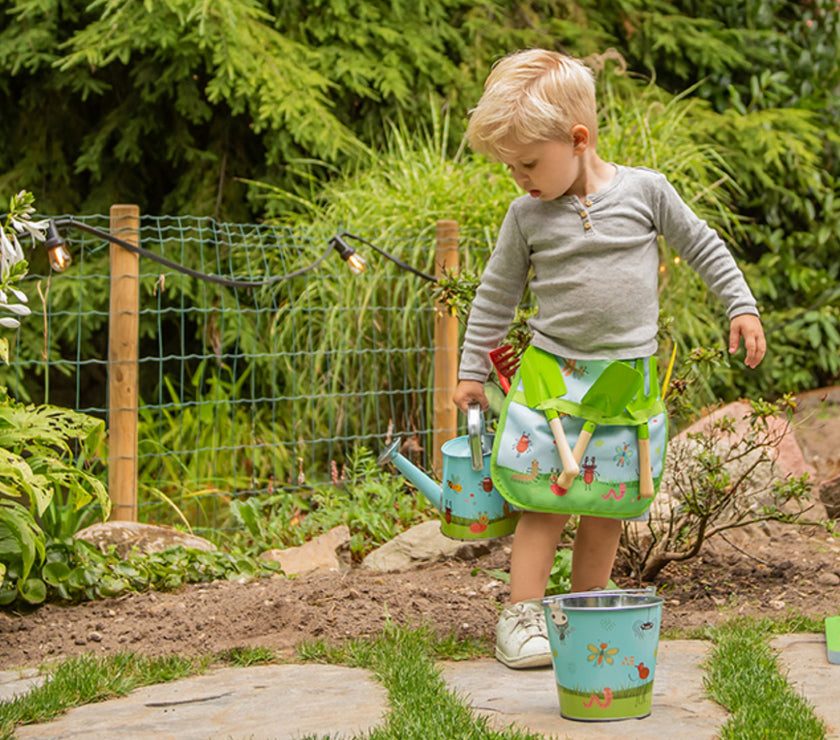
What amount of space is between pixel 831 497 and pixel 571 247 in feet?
7.46

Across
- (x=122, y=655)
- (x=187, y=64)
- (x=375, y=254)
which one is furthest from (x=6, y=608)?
(x=187, y=64)

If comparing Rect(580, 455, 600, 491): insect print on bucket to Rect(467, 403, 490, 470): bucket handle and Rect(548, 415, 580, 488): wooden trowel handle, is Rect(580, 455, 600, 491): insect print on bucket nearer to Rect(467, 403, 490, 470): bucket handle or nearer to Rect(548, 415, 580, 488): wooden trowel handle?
Rect(548, 415, 580, 488): wooden trowel handle

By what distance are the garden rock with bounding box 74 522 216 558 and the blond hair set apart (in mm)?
1897

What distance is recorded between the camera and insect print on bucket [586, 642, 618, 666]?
78.8 inches

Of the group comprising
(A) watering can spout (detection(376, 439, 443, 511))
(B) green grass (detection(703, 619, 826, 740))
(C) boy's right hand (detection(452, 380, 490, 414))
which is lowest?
(B) green grass (detection(703, 619, 826, 740))

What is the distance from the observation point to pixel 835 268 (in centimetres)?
692

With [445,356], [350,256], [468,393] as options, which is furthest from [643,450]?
[445,356]

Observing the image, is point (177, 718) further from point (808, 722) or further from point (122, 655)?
point (808, 722)

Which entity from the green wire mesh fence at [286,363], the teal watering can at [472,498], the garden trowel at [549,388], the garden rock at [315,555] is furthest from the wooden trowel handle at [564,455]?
the green wire mesh fence at [286,363]

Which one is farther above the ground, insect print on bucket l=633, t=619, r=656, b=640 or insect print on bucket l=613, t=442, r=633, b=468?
insect print on bucket l=613, t=442, r=633, b=468

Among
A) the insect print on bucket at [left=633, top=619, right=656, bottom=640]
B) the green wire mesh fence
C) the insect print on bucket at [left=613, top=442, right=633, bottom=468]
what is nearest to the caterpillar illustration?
the insect print on bucket at [left=633, top=619, right=656, bottom=640]

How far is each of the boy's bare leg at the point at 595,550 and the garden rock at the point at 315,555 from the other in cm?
122

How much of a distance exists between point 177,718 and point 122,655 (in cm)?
47

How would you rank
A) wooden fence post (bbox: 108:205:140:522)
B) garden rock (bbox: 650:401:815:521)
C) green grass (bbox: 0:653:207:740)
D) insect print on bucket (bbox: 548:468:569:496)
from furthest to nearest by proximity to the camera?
1. wooden fence post (bbox: 108:205:140:522)
2. garden rock (bbox: 650:401:815:521)
3. insect print on bucket (bbox: 548:468:569:496)
4. green grass (bbox: 0:653:207:740)
